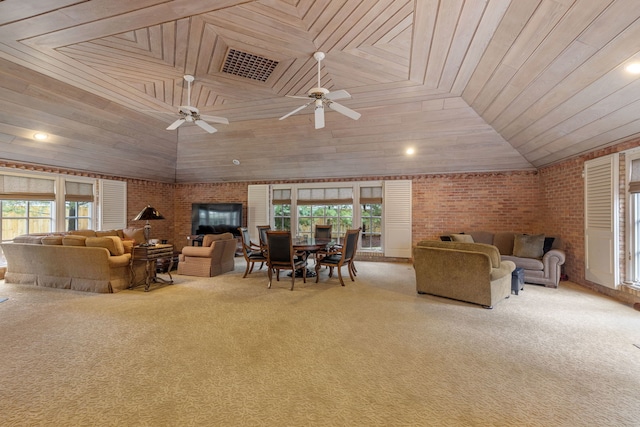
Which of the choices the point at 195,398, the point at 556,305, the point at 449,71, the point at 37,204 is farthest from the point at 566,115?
the point at 37,204

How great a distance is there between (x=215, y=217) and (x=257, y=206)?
130cm

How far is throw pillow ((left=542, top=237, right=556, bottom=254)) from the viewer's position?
5.41 m

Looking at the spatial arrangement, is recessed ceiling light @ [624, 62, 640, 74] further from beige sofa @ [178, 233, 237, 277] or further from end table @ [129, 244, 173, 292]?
end table @ [129, 244, 173, 292]

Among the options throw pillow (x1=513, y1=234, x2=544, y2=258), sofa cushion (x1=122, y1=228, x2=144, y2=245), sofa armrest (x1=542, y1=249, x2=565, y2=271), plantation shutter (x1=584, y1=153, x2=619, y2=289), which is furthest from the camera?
sofa cushion (x1=122, y1=228, x2=144, y2=245)

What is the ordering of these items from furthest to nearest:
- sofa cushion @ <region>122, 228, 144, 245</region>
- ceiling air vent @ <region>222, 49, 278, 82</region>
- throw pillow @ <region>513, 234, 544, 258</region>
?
1. sofa cushion @ <region>122, 228, 144, 245</region>
2. throw pillow @ <region>513, 234, 544, 258</region>
3. ceiling air vent @ <region>222, 49, 278, 82</region>

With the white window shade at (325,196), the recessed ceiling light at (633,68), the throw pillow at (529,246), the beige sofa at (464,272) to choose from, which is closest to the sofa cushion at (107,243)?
the white window shade at (325,196)

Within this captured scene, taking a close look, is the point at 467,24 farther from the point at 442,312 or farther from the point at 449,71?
the point at 442,312

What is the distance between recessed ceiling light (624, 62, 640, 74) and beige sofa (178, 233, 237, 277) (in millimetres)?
6125

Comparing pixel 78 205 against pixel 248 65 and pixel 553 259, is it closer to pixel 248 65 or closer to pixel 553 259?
pixel 248 65

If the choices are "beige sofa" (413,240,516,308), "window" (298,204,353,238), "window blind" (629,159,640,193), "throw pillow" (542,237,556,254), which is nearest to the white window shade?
"window" (298,204,353,238)

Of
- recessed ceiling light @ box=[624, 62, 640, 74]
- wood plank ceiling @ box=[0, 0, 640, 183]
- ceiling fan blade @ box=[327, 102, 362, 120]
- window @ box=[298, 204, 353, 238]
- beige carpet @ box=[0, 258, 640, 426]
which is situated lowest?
beige carpet @ box=[0, 258, 640, 426]

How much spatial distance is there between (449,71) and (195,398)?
436 centimetres

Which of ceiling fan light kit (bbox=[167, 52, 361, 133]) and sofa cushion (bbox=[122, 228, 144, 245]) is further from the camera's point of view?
sofa cushion (bbox=[122, 228, 144, 245])

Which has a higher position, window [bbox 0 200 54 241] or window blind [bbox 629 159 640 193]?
window blind [bbox 629 159 640 193]
